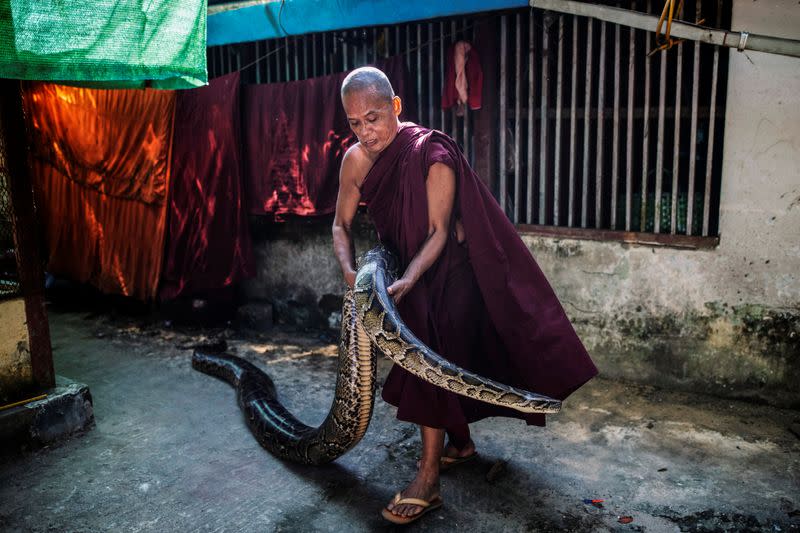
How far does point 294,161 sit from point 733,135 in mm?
3722

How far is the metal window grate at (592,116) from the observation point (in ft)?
14.3

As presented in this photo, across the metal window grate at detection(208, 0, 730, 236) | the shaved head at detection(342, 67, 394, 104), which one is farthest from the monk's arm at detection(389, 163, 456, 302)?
the metal window grate at detection(208, 0, 730, 236)

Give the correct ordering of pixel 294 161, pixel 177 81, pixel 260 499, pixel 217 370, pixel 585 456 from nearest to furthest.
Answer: pixel 260 499 → pixel 585 456 → pixel 177 81 → pixel 217 370 → pixel 294 161

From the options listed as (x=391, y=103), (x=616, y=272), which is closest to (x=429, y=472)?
(x=391, y=103)

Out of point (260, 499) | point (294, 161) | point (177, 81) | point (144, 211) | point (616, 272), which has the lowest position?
point (260, 499)

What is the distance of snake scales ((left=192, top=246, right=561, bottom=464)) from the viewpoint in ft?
8.48

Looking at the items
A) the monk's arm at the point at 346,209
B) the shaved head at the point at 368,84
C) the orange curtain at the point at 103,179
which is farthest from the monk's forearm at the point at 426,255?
the orange curtain at the point at 103,179

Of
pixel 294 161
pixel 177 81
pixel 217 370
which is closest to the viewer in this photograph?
pixel 177 81

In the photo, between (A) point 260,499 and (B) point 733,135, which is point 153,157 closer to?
(A) point 260,499

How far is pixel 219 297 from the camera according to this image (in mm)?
6617

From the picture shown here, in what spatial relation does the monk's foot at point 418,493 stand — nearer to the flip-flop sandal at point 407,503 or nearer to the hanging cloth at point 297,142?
the flip-flop sandal at point 407,503

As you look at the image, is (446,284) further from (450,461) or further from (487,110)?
(487,110)

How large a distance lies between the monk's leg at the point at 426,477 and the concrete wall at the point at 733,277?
222 centimetres

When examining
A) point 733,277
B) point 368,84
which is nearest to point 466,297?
point 368,84
